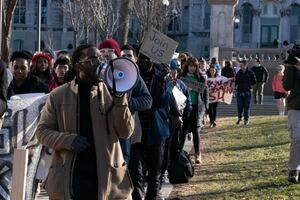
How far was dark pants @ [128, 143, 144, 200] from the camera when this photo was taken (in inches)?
314

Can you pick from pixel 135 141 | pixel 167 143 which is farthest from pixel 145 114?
pixel 167 143

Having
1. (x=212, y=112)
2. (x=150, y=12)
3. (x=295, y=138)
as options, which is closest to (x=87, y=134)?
(x=295, y=138)

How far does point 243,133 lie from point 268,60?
22383 millimetres

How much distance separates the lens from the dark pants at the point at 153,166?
27.6 feet

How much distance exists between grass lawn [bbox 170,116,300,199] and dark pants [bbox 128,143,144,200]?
179 cm

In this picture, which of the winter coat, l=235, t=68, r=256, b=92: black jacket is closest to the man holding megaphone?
the winter coat

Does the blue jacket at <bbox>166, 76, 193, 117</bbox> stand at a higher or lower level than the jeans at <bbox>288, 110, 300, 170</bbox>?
higher

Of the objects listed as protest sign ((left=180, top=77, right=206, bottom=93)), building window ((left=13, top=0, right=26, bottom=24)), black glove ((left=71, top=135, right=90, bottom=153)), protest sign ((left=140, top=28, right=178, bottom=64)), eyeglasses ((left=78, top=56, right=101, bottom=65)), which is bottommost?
black glove ((left=71, top=135, right=90, bottom=153))

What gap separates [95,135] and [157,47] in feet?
12.2

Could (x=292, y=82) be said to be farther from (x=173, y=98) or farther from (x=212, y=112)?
(x=212, y=112)

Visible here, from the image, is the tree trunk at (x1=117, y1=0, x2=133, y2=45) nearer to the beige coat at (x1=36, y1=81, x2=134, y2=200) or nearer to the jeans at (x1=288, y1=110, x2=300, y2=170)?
the jeans at (x1=288, y1=110, x2=300, y2=170)

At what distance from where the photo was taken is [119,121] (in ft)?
18.0

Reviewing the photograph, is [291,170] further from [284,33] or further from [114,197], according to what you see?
[284,33]

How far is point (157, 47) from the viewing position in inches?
356
